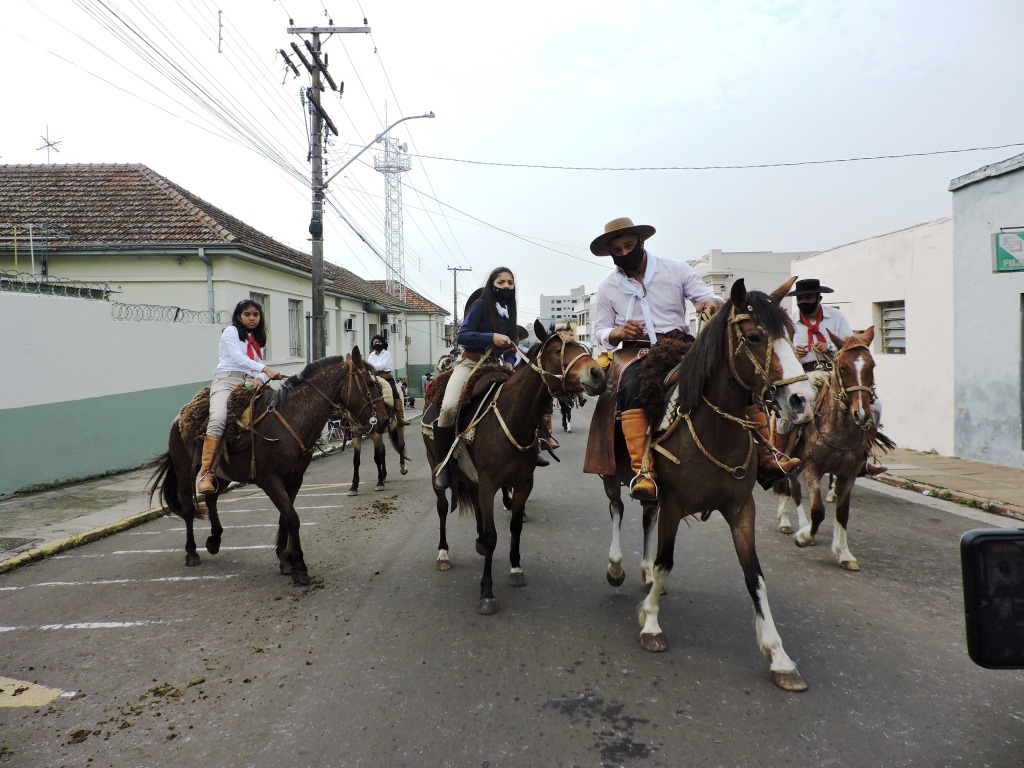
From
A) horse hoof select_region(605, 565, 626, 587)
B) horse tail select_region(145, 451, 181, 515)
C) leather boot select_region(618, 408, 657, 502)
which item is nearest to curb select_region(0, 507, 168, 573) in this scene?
horse tail select_region(145, 451, 181, 515)

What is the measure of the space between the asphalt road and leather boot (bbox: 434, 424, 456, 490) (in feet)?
2.72

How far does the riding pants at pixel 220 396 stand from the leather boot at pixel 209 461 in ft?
0.20

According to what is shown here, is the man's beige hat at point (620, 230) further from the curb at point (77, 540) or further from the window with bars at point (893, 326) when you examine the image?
the window with bars at point (893, 326)

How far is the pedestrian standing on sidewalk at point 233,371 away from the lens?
5625 millimetres

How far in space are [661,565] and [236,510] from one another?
6.77 meters

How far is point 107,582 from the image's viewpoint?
5566 mm

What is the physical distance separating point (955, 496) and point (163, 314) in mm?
14137

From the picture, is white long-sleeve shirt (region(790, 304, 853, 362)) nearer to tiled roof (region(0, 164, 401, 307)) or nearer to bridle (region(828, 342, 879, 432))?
bridle (region(828, 342, 879, 432))

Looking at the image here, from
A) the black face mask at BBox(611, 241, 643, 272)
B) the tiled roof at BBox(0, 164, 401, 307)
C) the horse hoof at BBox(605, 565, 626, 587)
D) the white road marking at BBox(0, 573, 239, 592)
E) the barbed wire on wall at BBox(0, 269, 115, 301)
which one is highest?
the tiled roof at BBox(0, 164, 401, 307)

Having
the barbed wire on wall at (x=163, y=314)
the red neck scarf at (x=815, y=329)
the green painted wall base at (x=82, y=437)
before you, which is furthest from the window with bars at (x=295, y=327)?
the red neck scarf at (x=815, y=329)

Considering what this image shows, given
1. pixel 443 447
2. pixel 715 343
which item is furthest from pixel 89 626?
pixel 715 343

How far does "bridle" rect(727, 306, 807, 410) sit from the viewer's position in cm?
325

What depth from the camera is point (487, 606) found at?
4512 millimetres

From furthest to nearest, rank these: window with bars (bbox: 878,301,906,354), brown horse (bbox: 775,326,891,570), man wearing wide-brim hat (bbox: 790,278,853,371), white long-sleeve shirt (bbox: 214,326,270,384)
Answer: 1. window with bars (bbox: 878,301,906,354)
2. man wearing wide-brim hat (bbox: 790,278,853,371)
3. white long-sleeve shirt (bbox: 214,326,270,384)
4. brown horse (bbox: 775,326,891,570)
